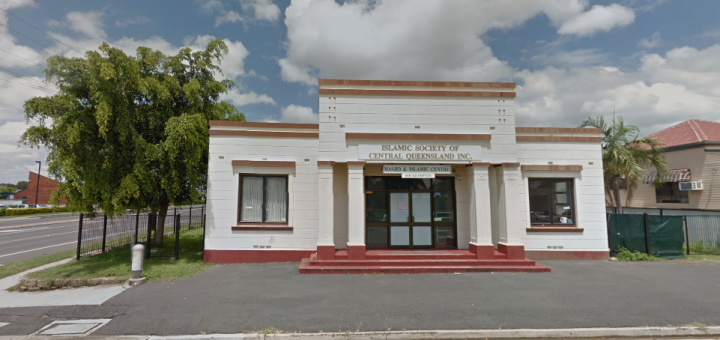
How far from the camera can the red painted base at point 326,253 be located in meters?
9.43

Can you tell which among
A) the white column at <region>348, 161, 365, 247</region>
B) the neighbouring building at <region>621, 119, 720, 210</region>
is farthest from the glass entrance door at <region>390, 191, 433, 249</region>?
the neighbouring building at <region>621, 119, 720, 210</region>

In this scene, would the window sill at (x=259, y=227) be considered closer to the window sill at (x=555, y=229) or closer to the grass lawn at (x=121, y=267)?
the grass lawn at (x=121, y=267)

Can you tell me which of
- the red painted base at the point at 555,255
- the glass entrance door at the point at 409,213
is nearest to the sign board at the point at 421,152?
the glass entrance door at the point at 409,213

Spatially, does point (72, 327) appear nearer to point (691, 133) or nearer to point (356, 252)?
point (356, 252)

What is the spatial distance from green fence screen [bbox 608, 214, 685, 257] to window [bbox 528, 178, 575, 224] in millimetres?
1675

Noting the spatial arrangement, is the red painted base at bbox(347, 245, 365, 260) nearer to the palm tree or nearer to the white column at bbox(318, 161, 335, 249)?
the white column at bbox(318, 161, 335, 249)

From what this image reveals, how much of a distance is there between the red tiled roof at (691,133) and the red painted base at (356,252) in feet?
61.7

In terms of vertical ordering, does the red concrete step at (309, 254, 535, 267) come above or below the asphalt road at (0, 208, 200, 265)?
above

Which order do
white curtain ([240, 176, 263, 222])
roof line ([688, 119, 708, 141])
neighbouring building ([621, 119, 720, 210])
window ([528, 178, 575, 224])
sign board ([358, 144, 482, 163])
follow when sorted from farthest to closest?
roof line ([688, 119, 708, 141]), neighbouring building ([621, 119, 720, 210]), window ([528, 178, 575, 224]), white curtain ([240, 176, 263, 222]), sign board ([358, 144, 482, 163])

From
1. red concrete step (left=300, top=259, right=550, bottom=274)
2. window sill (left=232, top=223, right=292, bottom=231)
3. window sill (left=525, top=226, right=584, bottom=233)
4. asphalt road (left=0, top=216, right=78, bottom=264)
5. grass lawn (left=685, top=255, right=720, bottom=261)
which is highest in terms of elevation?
window sill (left=232, top=223, right=292, bottom=231)

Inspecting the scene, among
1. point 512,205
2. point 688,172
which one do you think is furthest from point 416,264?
point 688,172

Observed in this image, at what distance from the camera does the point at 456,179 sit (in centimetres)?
1115

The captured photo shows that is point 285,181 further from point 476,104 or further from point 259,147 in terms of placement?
point 476,104

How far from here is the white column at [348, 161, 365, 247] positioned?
9.56 metres
